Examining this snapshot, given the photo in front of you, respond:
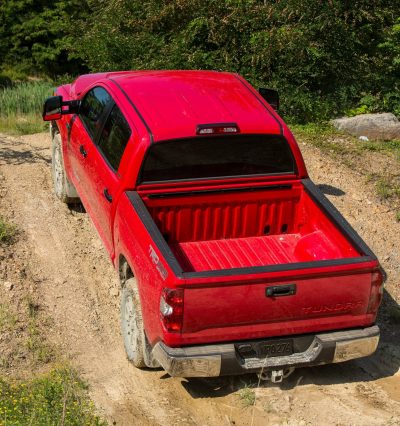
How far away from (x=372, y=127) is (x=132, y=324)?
19.3 ft

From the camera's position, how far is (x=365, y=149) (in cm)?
1018

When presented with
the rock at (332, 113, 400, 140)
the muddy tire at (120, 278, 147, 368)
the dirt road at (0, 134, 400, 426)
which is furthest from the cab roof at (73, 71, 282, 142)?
the rock at (332, 113, 400, 140)

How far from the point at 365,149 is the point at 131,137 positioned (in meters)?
4.72

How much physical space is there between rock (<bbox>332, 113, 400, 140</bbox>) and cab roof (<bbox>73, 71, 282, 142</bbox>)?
3.80 meters

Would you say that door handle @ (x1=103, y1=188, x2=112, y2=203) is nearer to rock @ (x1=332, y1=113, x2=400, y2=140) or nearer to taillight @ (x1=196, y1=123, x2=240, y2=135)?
taillight @ (x1=196, y1=123, x2=240, y2=135)

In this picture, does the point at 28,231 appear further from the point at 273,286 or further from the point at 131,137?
the point at 273,286

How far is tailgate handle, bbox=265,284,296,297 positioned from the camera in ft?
17.2

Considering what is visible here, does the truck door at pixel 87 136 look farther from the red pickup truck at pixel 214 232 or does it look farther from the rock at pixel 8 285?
the rock at pixel 8 285

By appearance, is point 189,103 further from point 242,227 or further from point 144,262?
point 144,262

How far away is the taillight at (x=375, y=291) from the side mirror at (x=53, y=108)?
370cm

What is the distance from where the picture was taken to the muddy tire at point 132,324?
19.4 ft

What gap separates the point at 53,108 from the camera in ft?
25.0

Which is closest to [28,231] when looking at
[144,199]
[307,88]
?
[144,199]

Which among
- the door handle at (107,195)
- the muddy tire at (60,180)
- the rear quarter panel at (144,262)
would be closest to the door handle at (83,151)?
the door handle at (107,195)
